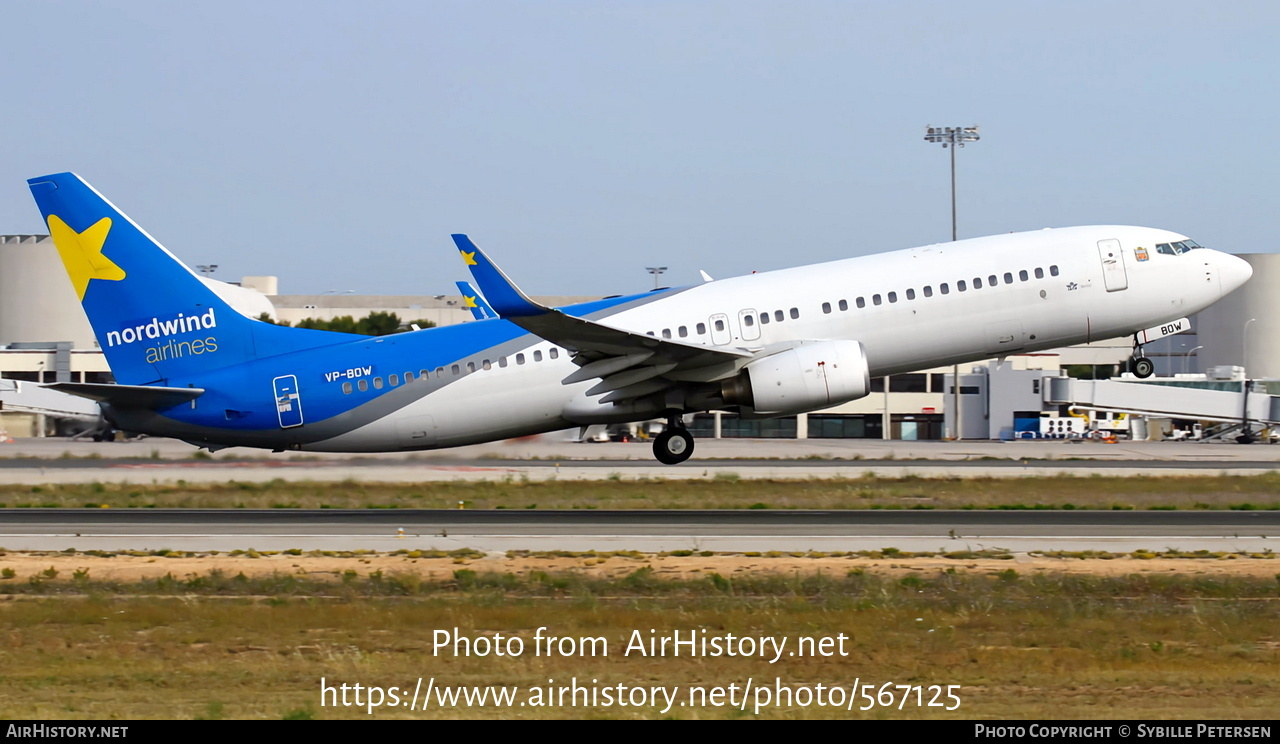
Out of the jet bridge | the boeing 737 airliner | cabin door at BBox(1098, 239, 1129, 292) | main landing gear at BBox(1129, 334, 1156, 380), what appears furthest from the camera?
the jet bridge

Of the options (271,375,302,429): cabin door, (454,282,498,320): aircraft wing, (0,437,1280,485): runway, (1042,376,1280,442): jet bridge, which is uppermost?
(454,282,498,320): aircraft wing

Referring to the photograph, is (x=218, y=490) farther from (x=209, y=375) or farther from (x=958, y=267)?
(x=958, y=267)

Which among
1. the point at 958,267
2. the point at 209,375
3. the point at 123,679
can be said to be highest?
the point at 958,267

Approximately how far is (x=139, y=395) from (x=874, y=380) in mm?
58525

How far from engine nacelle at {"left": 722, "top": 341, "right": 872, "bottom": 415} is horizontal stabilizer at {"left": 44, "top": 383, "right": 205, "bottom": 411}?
12.6m

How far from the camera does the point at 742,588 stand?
17500mm

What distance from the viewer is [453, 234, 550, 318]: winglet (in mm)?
26031

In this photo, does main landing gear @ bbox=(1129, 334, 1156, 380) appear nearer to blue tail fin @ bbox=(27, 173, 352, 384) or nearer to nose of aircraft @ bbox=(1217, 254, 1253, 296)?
nose of aircraft @ bbox=(1217, 254, 1253, 296)

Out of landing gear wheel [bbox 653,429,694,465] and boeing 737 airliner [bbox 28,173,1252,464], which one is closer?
boeing 737 airliner [bbox 28,173,1252,464]

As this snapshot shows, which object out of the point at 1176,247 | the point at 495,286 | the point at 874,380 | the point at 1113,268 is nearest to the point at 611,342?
the point at 495,286

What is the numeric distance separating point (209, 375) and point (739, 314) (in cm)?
1224

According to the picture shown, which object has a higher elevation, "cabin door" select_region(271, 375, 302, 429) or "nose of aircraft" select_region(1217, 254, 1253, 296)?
"nose of aircraft" select_region(1217, 254, 1253, 296)

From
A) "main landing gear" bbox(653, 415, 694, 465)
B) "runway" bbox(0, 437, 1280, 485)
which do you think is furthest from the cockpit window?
"main landing gear" bbox(653, 415, 694, 465)
